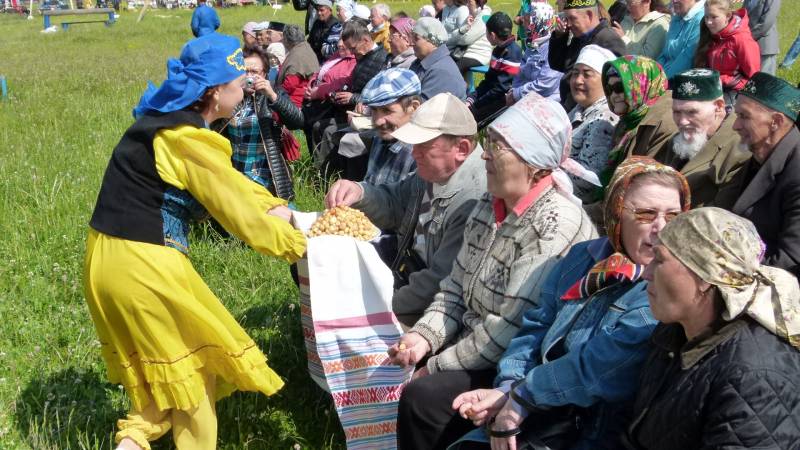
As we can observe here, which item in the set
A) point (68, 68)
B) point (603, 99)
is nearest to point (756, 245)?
point (603, 99)

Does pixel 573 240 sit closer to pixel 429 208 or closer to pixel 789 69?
pixel 429 208

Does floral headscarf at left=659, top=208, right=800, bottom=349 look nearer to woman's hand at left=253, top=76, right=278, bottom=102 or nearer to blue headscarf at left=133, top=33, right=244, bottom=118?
blue headscarf at left=133, top=33, right=244, bottom=118

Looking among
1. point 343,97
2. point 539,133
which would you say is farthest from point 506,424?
point 343,97

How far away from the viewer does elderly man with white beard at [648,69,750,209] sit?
14.3 ft

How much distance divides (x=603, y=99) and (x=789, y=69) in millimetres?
7216

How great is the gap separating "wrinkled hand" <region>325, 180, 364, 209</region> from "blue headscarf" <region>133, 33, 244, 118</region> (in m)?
0.96

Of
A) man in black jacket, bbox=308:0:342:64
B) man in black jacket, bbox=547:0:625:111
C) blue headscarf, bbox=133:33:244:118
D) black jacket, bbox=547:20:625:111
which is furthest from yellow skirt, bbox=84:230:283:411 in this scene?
man in black jacket, bbox=308:0:342:64

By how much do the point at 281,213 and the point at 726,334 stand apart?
2114 mm

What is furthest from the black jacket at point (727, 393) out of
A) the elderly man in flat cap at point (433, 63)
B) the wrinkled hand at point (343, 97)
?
the wrinkled hand at point (343, 97)

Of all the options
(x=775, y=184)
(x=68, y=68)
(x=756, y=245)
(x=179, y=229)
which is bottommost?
(x=68, y=68)

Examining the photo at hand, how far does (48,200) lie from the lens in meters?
7.03

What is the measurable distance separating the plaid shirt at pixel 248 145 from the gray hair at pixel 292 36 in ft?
9.83

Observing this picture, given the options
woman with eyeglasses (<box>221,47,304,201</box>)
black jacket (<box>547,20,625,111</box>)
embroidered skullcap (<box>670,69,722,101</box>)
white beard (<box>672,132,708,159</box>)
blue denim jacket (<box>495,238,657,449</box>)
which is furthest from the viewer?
black jacket (<box>547,20,625,111</box>)

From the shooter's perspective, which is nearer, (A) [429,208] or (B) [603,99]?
(A) [429,208]
